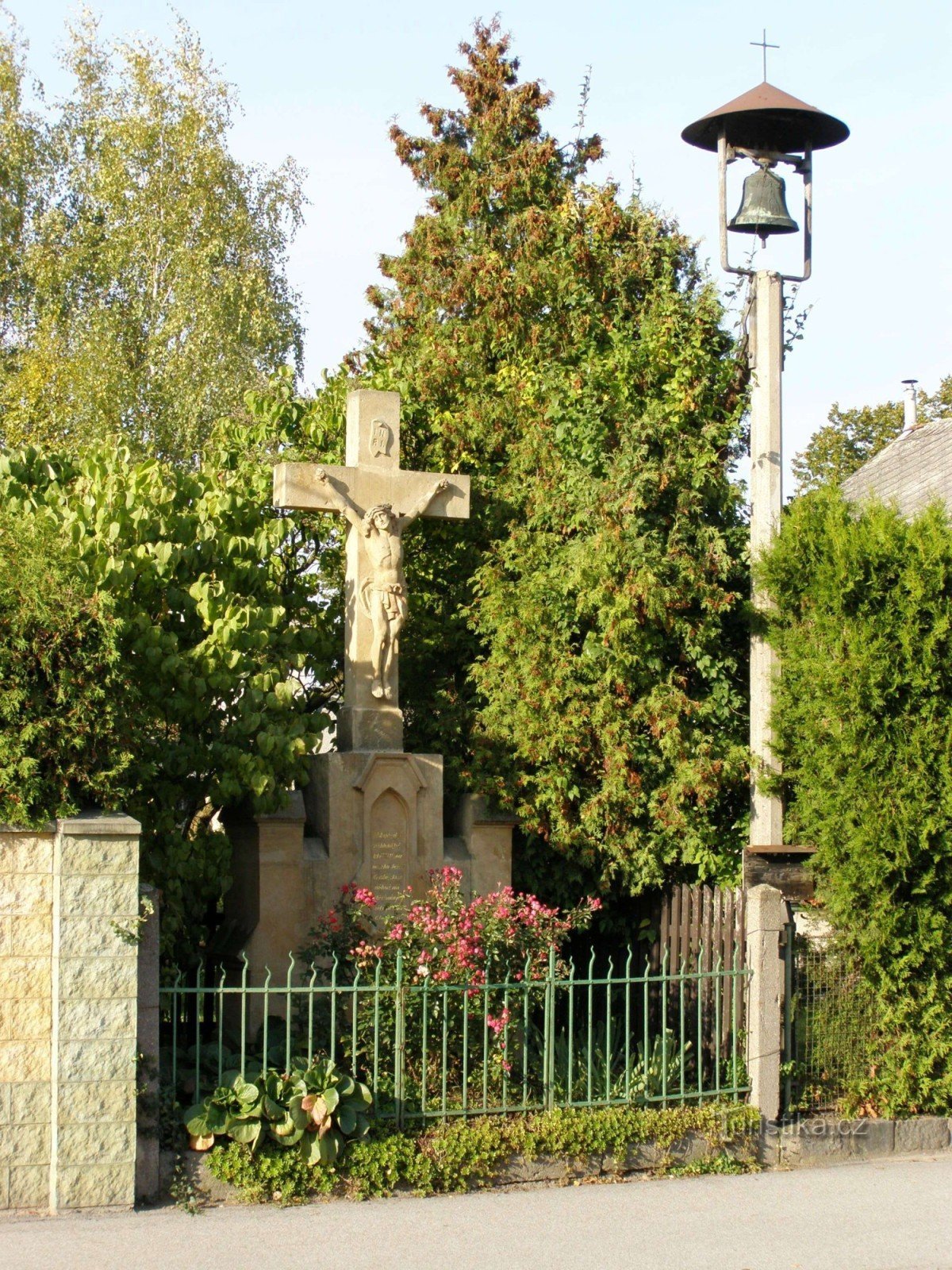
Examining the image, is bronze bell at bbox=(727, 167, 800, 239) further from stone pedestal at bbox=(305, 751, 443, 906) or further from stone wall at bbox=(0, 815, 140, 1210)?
stone wall at bbox=(0, 815, 140, 1210)

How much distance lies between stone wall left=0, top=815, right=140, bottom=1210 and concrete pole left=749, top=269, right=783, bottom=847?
4185mm

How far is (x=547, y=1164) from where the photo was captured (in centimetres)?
746

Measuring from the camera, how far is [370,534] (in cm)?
976

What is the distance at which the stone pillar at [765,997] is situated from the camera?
8.13 m

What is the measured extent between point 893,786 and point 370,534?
367 centimetres

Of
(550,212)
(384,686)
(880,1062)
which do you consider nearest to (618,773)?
(384,686)

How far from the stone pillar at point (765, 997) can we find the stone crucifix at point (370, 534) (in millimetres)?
2628

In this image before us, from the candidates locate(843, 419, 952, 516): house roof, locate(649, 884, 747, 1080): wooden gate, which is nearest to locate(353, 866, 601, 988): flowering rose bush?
locate(649, 884, 747, 1080): wooden gate

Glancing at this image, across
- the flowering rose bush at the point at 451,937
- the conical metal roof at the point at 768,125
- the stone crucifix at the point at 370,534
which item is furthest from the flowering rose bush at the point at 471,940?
the conical metal roof at the point at 768,125

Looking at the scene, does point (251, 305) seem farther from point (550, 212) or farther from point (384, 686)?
point (384, 686)

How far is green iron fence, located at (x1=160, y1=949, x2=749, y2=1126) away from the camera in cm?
742

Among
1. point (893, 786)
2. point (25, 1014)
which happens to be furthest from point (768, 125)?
point (25, 1014)

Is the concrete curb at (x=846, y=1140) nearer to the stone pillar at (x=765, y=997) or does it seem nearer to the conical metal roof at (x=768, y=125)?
the stone pillar at (x=765, y=997)

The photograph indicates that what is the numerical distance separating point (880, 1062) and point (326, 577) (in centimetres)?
526
